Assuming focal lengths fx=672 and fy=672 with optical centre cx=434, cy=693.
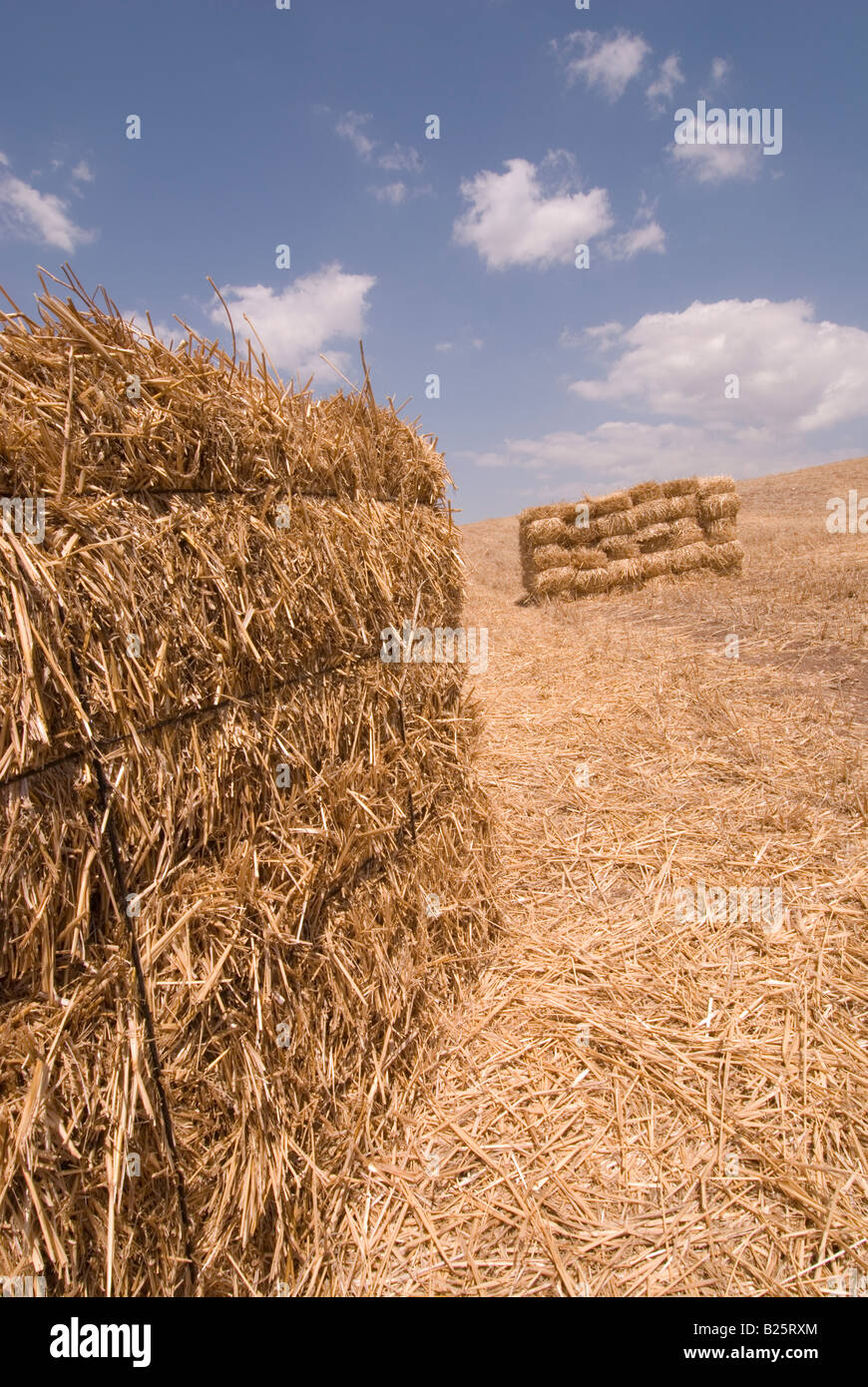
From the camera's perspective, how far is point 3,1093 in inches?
56.2

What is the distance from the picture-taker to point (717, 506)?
13.2m

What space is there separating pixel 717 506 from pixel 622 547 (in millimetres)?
1951

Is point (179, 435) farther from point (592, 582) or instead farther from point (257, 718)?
point (592, 582)

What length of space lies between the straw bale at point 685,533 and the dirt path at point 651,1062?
9.13 meters

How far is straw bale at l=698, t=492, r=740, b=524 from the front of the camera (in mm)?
13242

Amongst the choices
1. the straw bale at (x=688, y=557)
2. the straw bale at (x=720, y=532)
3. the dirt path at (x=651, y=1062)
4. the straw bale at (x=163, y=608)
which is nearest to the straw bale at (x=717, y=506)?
the straw bale at (x=720, y=532)

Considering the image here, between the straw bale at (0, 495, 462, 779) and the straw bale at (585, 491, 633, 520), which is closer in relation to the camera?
the straw bale at (0, 495, 462, 779)

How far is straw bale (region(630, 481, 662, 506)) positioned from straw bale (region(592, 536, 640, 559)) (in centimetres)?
94

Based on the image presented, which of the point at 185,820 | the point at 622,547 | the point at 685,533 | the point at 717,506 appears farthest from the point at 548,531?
the point at 185,820

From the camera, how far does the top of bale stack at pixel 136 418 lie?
1490 millimetres

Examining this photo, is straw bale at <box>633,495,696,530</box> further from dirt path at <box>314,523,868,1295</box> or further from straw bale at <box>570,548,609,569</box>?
dirt path at <box>314,523,868,1295</box>

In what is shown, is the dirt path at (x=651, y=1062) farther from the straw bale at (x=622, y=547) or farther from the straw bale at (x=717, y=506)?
the straw bale at (x=717, y=506)

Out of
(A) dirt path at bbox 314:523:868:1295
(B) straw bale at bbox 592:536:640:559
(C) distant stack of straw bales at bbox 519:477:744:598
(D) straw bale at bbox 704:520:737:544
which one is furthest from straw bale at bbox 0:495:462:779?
(D) straw bale at bbox 704:520:737:544
